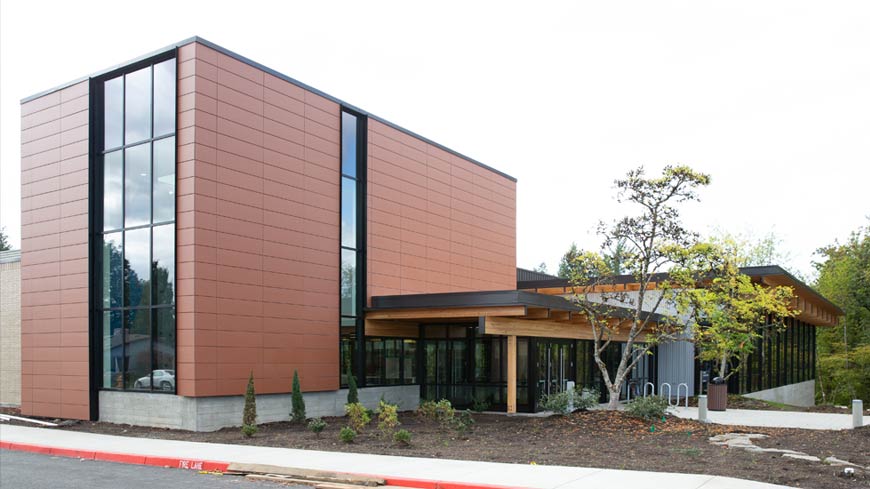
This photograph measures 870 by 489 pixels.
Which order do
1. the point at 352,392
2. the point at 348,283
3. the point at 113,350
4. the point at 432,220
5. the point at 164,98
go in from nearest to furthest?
the point at 164,98 → the point at 113,350 → the point at 352,392 → the point at 348,283 → the point at 432,220

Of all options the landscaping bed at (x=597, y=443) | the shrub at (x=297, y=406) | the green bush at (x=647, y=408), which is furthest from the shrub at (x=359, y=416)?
the green bush at (x=647, y=408)

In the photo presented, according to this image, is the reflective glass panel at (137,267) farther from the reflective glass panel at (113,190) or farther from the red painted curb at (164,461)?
the red painted curb at (164,461)

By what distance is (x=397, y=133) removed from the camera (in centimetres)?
2616

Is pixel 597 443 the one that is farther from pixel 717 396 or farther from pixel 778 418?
pixel 717 396

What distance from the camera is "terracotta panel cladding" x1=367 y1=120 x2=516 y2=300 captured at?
82.2 feet

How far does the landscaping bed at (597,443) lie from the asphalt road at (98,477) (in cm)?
303

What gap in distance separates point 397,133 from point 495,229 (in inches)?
303

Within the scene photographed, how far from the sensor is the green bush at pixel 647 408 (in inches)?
737

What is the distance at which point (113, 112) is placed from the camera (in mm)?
20953

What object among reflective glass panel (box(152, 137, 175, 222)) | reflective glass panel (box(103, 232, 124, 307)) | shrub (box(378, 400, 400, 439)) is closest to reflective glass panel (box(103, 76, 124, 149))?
reflective glass panel (box(152, 137, 175, 222))

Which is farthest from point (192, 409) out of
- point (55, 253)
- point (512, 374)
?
point (512, 374)

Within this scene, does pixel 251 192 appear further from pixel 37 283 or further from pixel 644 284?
pixel 644 284

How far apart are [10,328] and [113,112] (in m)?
10.2

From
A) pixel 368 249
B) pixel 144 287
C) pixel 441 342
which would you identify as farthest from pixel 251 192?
pixel 441 342
